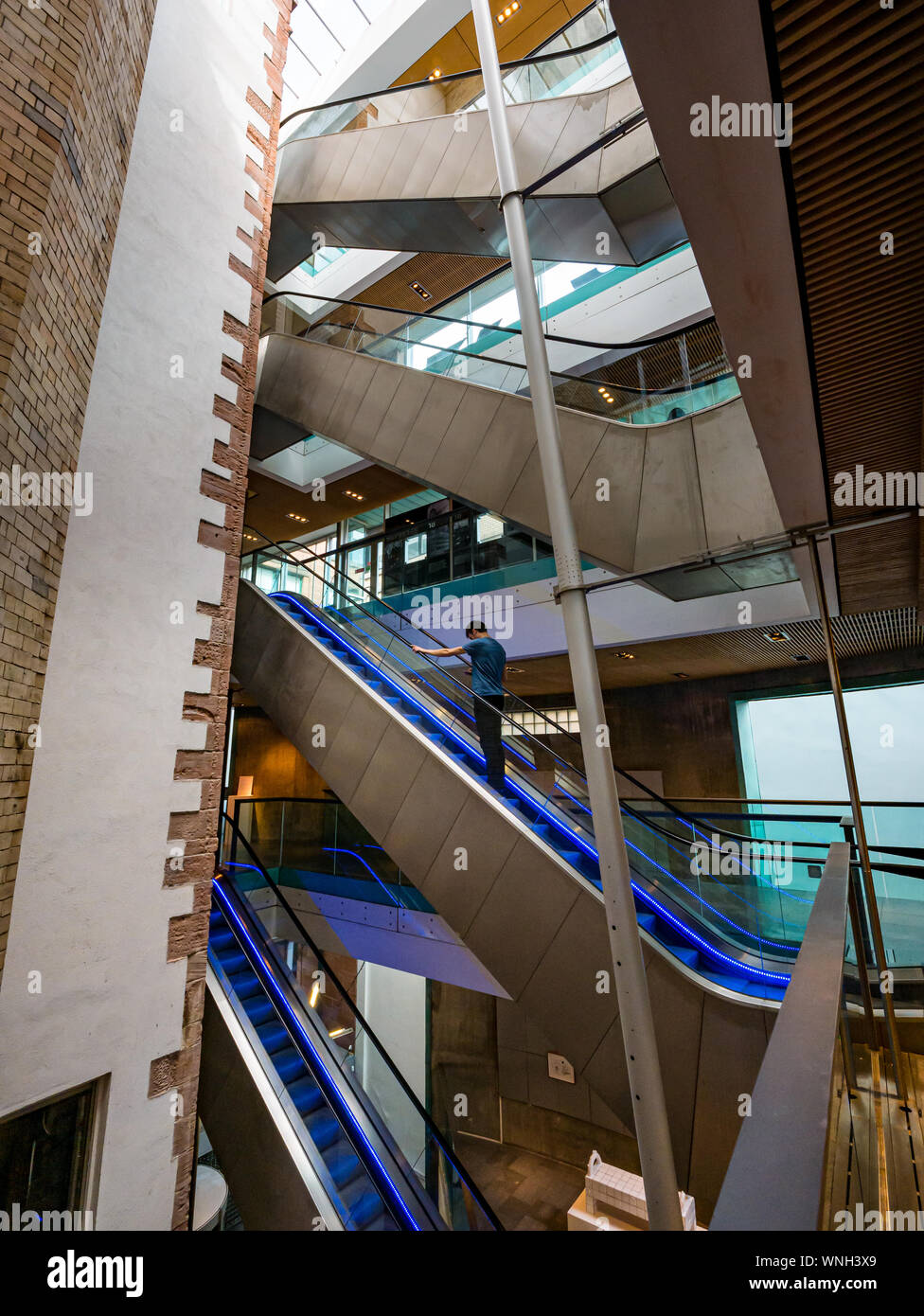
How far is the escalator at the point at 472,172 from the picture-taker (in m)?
7.05

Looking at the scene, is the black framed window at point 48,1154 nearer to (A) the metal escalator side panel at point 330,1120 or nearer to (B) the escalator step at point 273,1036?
(A) the metal escalator side panel at point 330,1120

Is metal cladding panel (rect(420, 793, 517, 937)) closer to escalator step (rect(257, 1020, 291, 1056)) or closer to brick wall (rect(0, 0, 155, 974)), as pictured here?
escalator step (rect(257, 1020, 291, 1056))

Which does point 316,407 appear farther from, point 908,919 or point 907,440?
point 908,919

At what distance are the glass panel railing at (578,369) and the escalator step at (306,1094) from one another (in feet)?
19.6

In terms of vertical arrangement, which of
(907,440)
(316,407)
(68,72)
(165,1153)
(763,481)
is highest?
(316,407)

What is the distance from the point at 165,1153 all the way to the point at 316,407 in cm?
902

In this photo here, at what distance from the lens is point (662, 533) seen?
17.3 feet

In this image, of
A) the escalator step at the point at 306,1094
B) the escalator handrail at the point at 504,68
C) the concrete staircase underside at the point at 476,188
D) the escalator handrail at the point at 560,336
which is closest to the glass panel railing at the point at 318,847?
the escalator step at the point at 306,1094

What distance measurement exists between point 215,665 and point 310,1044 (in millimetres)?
3157

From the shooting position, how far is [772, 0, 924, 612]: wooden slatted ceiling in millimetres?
1688

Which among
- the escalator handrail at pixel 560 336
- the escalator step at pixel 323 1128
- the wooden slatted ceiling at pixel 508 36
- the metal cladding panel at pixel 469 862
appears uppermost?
the wooden slatted ceiling at pixel 508 36

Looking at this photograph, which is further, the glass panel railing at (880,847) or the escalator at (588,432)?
the escalator at (588,432)
